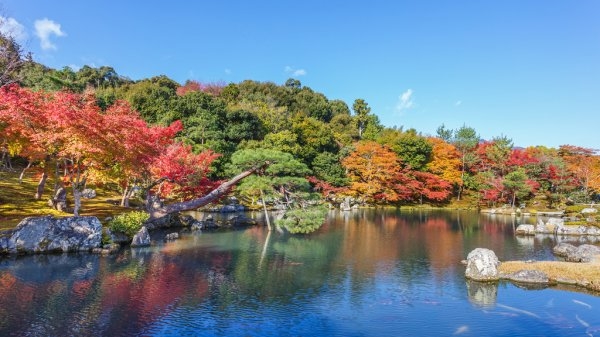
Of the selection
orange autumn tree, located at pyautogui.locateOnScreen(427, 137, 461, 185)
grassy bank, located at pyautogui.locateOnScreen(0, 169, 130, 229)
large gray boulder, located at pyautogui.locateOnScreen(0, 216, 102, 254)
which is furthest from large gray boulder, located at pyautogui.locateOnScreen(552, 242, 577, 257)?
orange autumn tree, located at pyautogui.locateOnScreen(427, 137, 461, 185)

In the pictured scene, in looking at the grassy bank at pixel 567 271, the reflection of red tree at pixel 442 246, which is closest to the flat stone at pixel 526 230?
the reflection of red tree at pixel 442 246

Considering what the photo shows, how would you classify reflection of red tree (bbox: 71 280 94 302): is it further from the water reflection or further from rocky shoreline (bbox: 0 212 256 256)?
the water reflection

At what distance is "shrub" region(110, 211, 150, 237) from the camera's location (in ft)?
72.0

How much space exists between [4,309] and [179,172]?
17397mm

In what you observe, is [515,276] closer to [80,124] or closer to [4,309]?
[4,309]

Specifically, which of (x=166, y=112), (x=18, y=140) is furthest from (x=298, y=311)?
(x=166, y=112)

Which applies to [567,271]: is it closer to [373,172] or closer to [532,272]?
[532,272]

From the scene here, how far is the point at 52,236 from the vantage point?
19719mm

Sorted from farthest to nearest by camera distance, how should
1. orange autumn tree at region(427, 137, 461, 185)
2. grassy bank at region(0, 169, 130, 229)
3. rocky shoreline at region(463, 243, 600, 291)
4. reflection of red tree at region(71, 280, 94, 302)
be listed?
orange autumn tree at region(427, 137, 461, 185)
grassy bank at region(0, 169, 130, 229)
rocky shoreline at region(463, 243, 600, 291)
reflection of red tree at region(71, 280, 94, 302)

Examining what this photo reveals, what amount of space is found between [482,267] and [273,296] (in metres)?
9.18

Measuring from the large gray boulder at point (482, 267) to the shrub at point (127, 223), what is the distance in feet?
58.2

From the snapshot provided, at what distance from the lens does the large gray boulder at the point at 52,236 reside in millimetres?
18969

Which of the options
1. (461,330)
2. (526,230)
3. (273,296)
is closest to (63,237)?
(273,296)

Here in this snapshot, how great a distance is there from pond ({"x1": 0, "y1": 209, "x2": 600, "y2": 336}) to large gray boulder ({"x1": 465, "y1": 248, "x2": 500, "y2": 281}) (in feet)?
1.81
